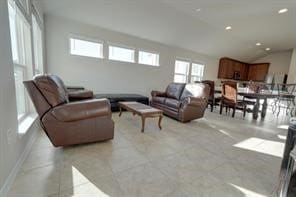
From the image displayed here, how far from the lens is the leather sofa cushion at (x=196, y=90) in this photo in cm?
374

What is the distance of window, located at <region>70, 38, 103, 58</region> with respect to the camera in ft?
14.4

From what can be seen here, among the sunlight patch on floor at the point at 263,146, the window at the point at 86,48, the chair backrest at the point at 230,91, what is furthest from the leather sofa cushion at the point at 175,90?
the window at the point at 86,48

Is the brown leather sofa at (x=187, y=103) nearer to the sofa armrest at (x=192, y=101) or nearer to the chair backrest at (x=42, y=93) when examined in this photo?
the sofa armrest at (x=192, y=101)

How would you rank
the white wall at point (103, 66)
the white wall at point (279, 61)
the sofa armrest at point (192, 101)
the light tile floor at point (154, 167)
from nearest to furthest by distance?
1. the light tile floor at point (154, 167)
2. the sofa armrest at point (192, 101)
3. the white wall at point (103, 66)
4. the white wall at point (279, 61)

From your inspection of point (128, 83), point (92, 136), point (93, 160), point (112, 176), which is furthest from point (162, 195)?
point (128, 83)

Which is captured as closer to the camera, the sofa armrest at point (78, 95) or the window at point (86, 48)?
the sofa armrest at point (78, 95)

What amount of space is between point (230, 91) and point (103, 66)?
13.1ft

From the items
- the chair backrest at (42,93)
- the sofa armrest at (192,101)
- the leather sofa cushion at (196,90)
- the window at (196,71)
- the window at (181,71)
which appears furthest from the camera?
the window at (196,71)

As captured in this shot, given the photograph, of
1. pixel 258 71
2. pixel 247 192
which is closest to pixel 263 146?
pixel 247 192

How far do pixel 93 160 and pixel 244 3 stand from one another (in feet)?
15.8

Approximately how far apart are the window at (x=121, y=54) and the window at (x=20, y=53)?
2839mm

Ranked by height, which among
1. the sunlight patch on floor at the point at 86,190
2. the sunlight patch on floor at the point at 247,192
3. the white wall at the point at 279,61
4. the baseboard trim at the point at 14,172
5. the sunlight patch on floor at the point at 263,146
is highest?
the white wall at the point at 279,61

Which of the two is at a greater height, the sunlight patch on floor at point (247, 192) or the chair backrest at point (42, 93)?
the chair backrest at point (42, 93)

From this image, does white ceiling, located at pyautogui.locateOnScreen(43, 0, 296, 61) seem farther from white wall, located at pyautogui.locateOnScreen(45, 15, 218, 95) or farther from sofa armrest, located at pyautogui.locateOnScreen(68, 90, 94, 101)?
sofa armrest, located at pyautogui.locateOnScreen(68, 90, 94, 101)
